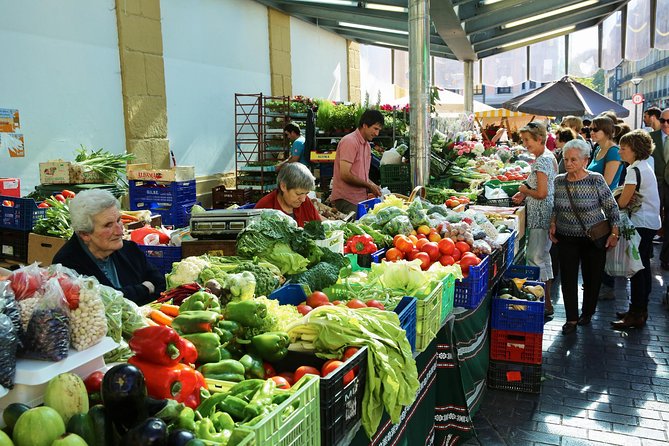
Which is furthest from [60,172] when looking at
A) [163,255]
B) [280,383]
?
[280,383]

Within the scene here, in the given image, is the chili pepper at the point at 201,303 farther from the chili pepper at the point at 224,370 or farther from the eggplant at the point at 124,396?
the eggplant at the point at 124,396

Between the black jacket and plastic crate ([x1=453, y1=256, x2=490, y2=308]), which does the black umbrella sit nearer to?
plastic crate ([x1=453, y1=256, x2=490, y2=308])

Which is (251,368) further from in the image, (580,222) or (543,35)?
(543,35)

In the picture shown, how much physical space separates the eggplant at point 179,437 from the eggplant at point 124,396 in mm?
121

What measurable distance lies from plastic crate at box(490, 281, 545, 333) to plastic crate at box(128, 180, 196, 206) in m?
4.14

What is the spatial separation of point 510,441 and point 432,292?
1465 millimetres

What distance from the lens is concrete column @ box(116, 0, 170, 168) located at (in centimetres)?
962

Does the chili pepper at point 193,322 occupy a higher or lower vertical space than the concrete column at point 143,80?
lower

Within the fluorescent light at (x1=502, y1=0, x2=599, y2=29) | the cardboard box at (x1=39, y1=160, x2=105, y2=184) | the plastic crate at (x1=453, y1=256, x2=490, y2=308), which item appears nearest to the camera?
the plastic crate at (x1=453, y1=256, x2=490, y2=308)

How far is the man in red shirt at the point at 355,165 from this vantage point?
6383 mm

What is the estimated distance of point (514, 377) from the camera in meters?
4.68

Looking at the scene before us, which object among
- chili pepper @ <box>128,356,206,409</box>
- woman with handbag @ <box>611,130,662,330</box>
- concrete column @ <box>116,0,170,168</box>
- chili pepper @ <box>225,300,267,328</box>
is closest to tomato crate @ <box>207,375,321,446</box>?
chili pepper @ <box>128,356,206,409</box>

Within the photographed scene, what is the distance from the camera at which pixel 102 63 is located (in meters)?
9.20

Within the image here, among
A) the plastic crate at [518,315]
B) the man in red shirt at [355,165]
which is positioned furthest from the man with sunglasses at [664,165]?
the plastic crate at [518,315]
